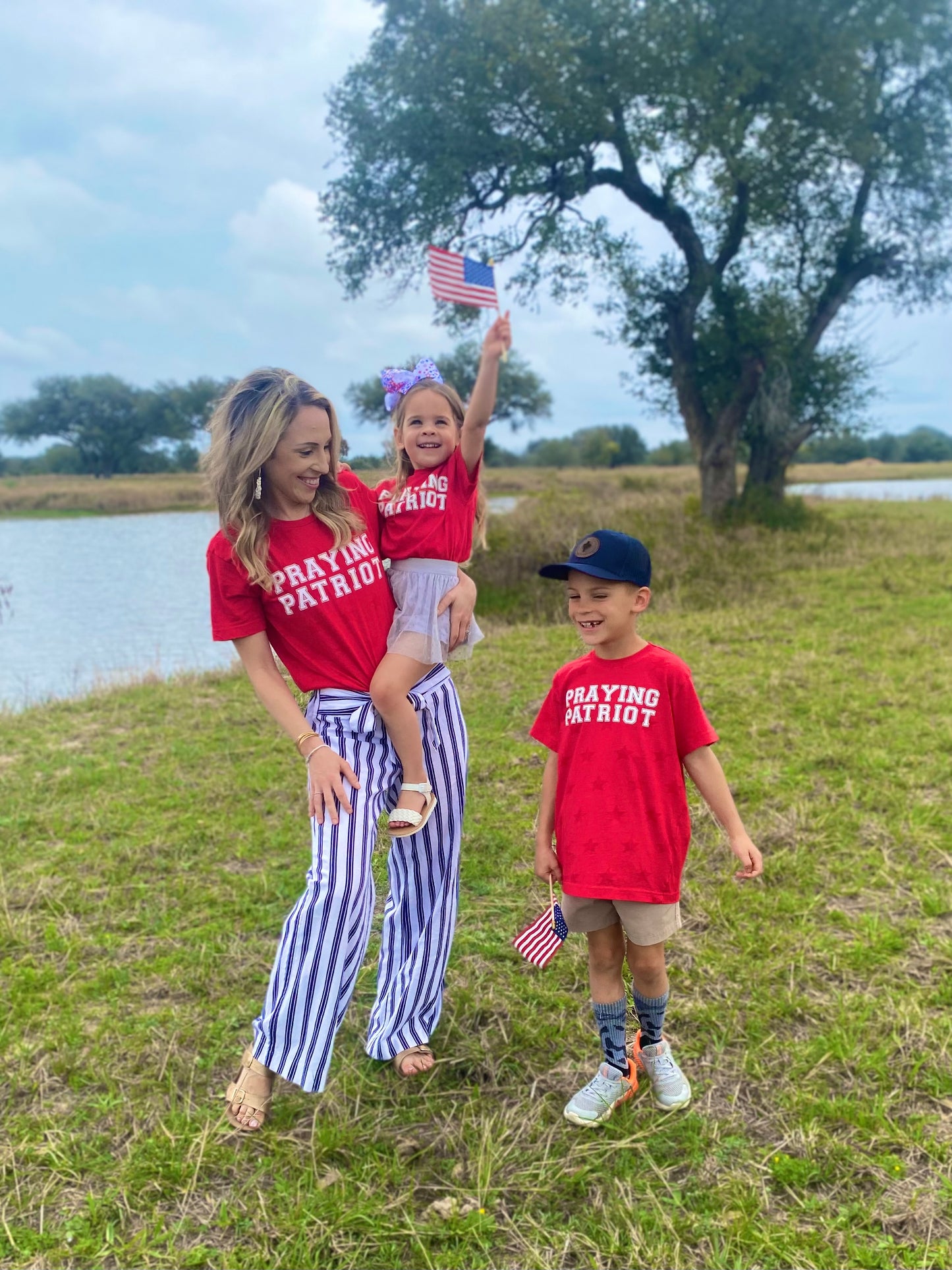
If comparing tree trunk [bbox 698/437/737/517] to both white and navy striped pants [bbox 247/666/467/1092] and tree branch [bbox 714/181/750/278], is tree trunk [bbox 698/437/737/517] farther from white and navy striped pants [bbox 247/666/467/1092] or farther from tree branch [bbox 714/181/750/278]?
white and navy striped pants [bbox 247/666/467/1092]

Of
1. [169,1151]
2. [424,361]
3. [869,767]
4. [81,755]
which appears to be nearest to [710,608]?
[869,767]

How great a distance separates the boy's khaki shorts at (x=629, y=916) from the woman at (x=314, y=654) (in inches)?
18.9

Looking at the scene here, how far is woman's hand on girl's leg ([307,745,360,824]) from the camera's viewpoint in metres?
2.31

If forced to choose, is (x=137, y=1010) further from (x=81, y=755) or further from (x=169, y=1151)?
(x=81, y=755)

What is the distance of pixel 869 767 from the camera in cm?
495

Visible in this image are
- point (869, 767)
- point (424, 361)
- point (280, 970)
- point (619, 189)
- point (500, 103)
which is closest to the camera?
Result: point (280, 970)

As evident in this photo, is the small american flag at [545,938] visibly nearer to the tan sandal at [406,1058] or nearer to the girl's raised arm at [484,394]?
the tan sandal at [406,1058]

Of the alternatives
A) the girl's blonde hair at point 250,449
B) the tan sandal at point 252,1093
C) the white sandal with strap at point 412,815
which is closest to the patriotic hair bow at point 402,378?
the girl's blonde hair at point 250,449

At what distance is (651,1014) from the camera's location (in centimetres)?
252

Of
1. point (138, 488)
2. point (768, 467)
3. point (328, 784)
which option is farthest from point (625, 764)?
point (138, 488)

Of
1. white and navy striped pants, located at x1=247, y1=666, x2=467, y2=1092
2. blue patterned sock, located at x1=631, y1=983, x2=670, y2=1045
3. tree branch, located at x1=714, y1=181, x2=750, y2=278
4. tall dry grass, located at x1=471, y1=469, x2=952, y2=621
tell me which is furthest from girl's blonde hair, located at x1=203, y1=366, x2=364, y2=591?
tree branch, located at x1=714, y1=181, x2=750, y2=278

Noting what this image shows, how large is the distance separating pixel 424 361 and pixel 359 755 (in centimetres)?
122

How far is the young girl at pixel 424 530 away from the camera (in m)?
2.43

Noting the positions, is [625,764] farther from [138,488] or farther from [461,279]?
[138,488]
